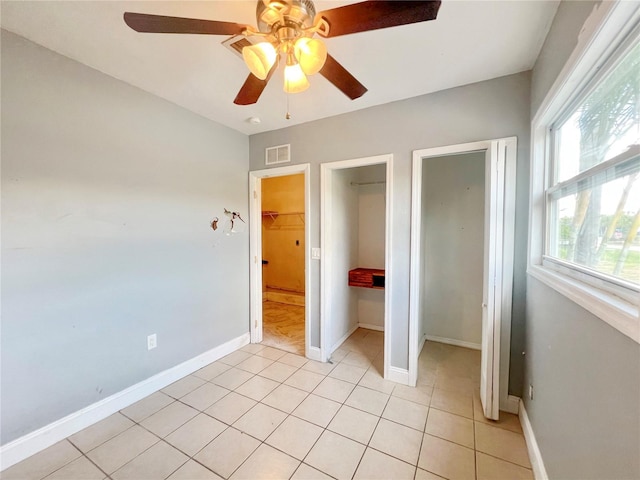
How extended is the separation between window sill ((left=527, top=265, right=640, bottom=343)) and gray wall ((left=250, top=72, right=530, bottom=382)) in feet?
2.54

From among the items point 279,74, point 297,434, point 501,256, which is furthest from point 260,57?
point 297,434

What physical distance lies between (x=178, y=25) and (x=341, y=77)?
0.74 m

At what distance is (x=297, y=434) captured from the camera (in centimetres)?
173

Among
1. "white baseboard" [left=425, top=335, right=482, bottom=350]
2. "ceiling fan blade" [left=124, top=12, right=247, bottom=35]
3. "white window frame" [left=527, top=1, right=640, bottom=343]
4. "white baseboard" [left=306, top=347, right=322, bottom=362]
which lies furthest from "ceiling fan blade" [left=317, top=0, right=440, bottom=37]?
"white baseboard" [left=425, top=335, right=482, bottom=350]

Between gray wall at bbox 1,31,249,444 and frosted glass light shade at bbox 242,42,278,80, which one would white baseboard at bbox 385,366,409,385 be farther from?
frosted glass light shade at bbox 242,42,278,80

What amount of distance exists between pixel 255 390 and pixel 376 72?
9.00ft

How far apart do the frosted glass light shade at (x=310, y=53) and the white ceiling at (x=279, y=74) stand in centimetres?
44

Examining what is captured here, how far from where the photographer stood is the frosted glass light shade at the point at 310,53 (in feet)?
3.47

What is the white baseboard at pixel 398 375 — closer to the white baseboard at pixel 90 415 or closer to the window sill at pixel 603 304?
the window sill at pixel 603 304

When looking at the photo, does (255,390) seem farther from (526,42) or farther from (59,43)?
(526,42)

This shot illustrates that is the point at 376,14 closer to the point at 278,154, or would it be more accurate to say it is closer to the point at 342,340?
the point at 278,154

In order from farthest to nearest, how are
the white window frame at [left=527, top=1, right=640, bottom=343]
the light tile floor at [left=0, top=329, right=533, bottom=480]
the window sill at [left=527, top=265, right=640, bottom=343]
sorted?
the light tile floor at [left=0, top=329, right=533, bottom=480], the white window frame at [left=527, top=1, right=640, bottom=343], the window sill at [left=527, top=265, right=640, bottom=343]

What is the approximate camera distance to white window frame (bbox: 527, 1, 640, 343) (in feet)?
2.56

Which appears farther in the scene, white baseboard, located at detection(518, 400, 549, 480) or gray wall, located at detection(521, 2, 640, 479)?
white baseboard, located at detection(518, 400, 549, 480)
